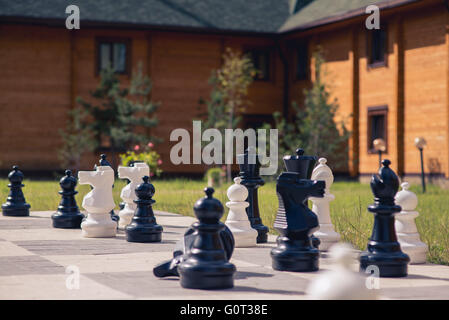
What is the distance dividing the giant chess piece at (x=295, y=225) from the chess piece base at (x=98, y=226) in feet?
8.77

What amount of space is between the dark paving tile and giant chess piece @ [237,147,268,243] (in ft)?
7.70

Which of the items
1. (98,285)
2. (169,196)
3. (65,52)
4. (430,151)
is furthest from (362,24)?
(98,285)

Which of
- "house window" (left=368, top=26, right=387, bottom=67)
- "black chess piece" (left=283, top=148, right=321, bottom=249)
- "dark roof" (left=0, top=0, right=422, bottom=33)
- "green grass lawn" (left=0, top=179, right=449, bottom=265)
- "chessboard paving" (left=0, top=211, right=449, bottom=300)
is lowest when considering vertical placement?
"chessboard paving" (left=0, top=211, right=449, bottom=300)

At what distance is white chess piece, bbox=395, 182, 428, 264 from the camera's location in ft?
20.1

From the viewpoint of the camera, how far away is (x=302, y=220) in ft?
18.4

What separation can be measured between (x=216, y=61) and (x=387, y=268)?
20.8 meters

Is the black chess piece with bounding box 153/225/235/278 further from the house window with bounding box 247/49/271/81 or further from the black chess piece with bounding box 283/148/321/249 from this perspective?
the house window with bounding box 247/49/271/81

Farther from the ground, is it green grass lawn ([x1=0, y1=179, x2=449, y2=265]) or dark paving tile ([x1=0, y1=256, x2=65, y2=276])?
green grass lawn ([x1=0, y1=179, x2=449, y2=265])

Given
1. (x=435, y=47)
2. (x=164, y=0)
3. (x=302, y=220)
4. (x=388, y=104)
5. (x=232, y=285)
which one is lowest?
(x=232, y=285)

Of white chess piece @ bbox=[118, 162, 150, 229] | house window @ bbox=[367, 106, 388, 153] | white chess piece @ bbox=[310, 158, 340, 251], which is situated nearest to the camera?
white chess piece @ bbox=[310, 158, 340, 251]

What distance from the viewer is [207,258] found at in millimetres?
4828

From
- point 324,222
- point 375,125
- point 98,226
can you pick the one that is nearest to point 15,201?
point 98,226

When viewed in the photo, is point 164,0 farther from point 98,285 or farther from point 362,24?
point 98,285

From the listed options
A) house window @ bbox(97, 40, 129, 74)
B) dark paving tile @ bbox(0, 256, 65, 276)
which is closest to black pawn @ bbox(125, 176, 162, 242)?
dark paving tile @ bbox(0, 256, 65, 276)
